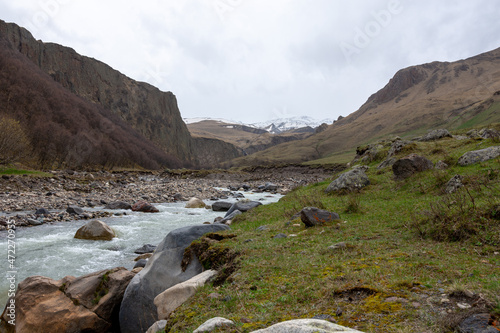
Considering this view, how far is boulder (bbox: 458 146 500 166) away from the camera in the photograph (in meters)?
14.9

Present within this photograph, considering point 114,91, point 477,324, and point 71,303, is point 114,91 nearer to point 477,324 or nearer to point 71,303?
point 71,303

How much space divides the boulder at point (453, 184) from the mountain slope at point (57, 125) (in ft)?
225

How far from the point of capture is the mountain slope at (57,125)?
67.1m

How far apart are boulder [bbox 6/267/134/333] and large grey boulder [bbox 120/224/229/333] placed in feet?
2.32

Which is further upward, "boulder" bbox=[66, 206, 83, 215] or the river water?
"boulder" bbox=[66, 206, 83, 215]

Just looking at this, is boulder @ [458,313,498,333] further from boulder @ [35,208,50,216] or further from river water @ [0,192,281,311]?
boulder @ [35,208,50,216]

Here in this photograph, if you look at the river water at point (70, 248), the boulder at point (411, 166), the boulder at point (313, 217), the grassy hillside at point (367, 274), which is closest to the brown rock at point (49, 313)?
the river water at point (70, 248)

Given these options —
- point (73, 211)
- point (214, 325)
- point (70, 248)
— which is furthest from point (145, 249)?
point (214, 325)

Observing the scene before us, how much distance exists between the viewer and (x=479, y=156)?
1538cm

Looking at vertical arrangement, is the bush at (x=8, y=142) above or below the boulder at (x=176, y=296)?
above

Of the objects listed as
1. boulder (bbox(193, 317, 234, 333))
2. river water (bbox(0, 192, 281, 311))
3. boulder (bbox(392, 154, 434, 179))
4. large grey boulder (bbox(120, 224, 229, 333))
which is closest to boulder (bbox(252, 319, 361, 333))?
boulder (bbox(193, 317, 234, 333))

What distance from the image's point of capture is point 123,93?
474 ft

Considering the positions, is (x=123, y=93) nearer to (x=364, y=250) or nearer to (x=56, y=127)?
(x=56, y=127)

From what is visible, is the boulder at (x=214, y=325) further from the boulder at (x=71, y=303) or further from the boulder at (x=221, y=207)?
the boulder at (x=221, y=207)
